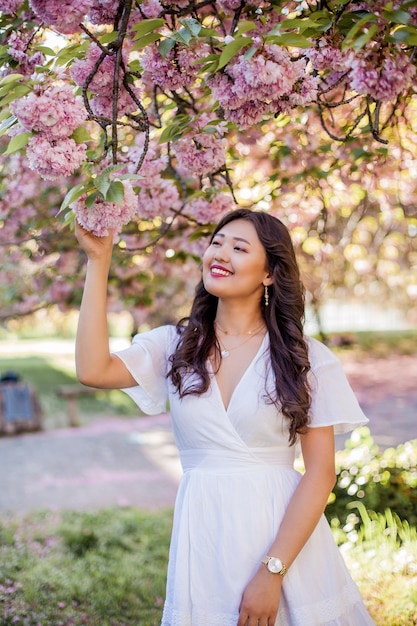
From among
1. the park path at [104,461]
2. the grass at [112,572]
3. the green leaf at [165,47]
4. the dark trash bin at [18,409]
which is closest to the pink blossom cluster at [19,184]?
the green leaf at [165,47]

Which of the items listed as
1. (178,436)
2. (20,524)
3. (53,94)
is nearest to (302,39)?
(53,94)

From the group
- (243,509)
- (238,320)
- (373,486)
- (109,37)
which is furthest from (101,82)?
(373,486)

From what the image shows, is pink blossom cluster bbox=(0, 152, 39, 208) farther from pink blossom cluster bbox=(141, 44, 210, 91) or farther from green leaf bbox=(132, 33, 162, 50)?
green leaf bbox=(132, 33, 162, 50)

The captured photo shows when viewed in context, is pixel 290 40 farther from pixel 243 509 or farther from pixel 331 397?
pixel 243 509

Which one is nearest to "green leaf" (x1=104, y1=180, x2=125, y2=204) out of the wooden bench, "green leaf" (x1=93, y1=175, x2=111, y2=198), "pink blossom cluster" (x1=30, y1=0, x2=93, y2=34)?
"green leaf" (x1=93, y1=175, x2=111, y2=198)

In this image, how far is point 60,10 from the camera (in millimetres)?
1565

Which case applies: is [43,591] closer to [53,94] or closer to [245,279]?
[245,279]

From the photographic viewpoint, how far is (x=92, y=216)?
160 centimetres

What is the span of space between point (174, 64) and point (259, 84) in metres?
0.35

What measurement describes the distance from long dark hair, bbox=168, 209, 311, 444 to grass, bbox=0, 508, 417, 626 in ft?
4.91

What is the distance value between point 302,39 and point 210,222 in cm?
129

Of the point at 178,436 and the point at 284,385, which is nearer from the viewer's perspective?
the point at 284,385

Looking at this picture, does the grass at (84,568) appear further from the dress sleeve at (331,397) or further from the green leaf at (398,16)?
the green leaf at (398,16)

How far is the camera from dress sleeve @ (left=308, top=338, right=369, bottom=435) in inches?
75.2
